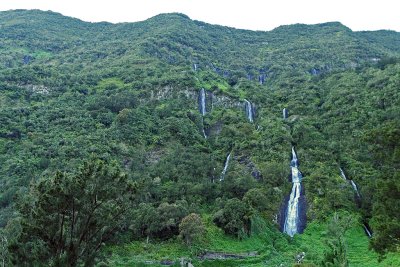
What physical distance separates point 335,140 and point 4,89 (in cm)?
7415

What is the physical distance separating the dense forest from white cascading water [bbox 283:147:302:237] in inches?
35.3

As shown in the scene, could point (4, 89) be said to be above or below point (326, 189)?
above

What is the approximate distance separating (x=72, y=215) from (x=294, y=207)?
48.7 m

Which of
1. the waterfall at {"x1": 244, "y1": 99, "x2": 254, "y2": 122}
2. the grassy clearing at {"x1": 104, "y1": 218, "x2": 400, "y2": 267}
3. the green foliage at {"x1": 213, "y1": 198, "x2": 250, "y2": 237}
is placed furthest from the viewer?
the waterfall at {"x1": 244, "y1": 99, "x2": 254, "y2": 122}

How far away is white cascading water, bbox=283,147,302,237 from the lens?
6156 centimetres

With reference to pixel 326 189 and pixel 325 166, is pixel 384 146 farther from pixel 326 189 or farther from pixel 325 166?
pixel 325 166

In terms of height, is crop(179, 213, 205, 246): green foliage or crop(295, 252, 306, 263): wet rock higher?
crop(179, 213, 205, 246): green foliage

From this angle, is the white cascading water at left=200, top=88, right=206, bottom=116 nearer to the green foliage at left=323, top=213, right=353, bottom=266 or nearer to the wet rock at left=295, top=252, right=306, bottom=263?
the wet rock at left=295, top=252, right=306, bottom=263

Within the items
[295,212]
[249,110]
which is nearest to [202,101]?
[249,110]

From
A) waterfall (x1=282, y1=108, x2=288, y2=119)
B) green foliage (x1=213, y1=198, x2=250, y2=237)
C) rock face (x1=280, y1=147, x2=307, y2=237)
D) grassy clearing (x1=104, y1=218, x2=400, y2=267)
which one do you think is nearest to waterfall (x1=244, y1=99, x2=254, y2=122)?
waterfall (x1=282, y1=108, x2=288, y2=119)

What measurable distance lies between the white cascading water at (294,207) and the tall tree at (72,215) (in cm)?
4309

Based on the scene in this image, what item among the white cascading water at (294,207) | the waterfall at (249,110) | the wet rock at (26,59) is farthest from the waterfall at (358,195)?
the wet rock at (26,59)

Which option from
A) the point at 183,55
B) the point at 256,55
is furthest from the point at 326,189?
the point at 256,55

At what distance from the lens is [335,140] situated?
8212cm
